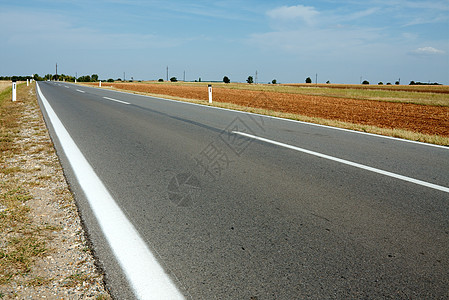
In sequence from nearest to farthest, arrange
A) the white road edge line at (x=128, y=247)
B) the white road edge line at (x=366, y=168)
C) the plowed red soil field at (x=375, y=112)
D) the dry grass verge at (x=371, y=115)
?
the white road edge line at (x=128, y=247), the white road edge line at (x=366, y=168), the dry grass verge at (x=371, y=115), the plowed red soil field at (x=375, y=112)

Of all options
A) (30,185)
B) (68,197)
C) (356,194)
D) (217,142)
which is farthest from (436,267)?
(217,142)

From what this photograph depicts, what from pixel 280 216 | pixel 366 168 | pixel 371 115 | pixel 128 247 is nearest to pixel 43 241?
pixel 128 247

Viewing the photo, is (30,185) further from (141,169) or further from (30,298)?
(30,298)

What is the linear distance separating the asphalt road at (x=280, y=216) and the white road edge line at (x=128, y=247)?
0.06 metres

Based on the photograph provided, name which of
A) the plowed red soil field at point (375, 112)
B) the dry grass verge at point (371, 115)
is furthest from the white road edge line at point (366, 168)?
the plowed red soil field at point (375, 112)

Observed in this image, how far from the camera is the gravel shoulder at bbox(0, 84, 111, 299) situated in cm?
220

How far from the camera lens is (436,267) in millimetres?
2465

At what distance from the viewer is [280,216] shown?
332 cm

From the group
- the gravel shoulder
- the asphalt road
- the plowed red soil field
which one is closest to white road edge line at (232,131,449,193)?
the asphalt road

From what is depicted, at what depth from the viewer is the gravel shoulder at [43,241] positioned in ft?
7.23

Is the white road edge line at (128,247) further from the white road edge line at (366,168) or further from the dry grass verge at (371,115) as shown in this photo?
the dry grass verge at (371,115)

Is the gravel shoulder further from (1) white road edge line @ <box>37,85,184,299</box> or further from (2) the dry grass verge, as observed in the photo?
(2) the dry grass verge

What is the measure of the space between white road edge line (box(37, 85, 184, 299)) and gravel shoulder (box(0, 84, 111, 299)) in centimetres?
19

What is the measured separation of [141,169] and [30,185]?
1.41 m
